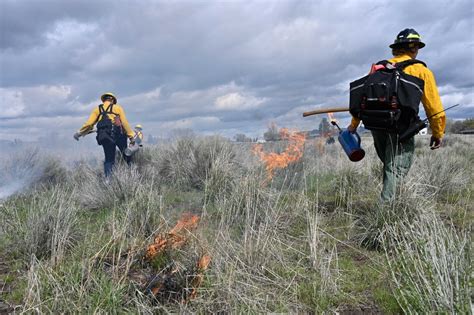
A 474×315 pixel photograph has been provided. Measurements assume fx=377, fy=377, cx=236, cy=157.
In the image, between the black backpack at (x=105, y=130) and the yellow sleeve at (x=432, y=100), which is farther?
the black backpack at (x=105, y=130)

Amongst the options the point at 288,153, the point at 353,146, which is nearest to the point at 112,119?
the point at 288,153

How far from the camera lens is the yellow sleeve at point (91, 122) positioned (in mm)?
9256

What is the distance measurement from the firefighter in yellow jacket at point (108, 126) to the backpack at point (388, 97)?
653cm

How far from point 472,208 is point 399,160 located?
1.82m

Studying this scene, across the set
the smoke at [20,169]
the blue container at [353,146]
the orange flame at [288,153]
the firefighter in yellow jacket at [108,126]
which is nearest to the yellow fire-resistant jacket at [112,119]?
the firefighter in yellow jacket at [108,126]

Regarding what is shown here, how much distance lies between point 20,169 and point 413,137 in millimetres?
9355

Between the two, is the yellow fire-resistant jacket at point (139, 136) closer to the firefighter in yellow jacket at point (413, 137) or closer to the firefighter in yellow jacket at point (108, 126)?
the firefighter in yellow jacket at point (108, 126)

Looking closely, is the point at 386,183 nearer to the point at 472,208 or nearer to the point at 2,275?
the point at 472,208

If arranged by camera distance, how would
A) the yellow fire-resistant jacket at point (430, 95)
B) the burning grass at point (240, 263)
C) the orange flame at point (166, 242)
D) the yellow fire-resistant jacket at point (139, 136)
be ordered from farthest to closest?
the yellow fire-resistant jacket at point (139, 136)
the yellow fire-resistant jacket at point (430, 95)
the orange flame at point (166, 242)
the burning grass at point (240, 263)

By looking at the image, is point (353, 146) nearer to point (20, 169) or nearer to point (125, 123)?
point (125, 123)

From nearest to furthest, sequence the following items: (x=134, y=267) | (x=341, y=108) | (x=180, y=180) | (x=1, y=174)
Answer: (x=134, y=267), (x=341, y=108), (x=180, y=180), (x=1, y=174)

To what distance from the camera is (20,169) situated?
9.76m

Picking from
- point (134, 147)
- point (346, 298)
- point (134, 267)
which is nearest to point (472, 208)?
point (346, 298)

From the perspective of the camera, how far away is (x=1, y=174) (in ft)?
31.2
